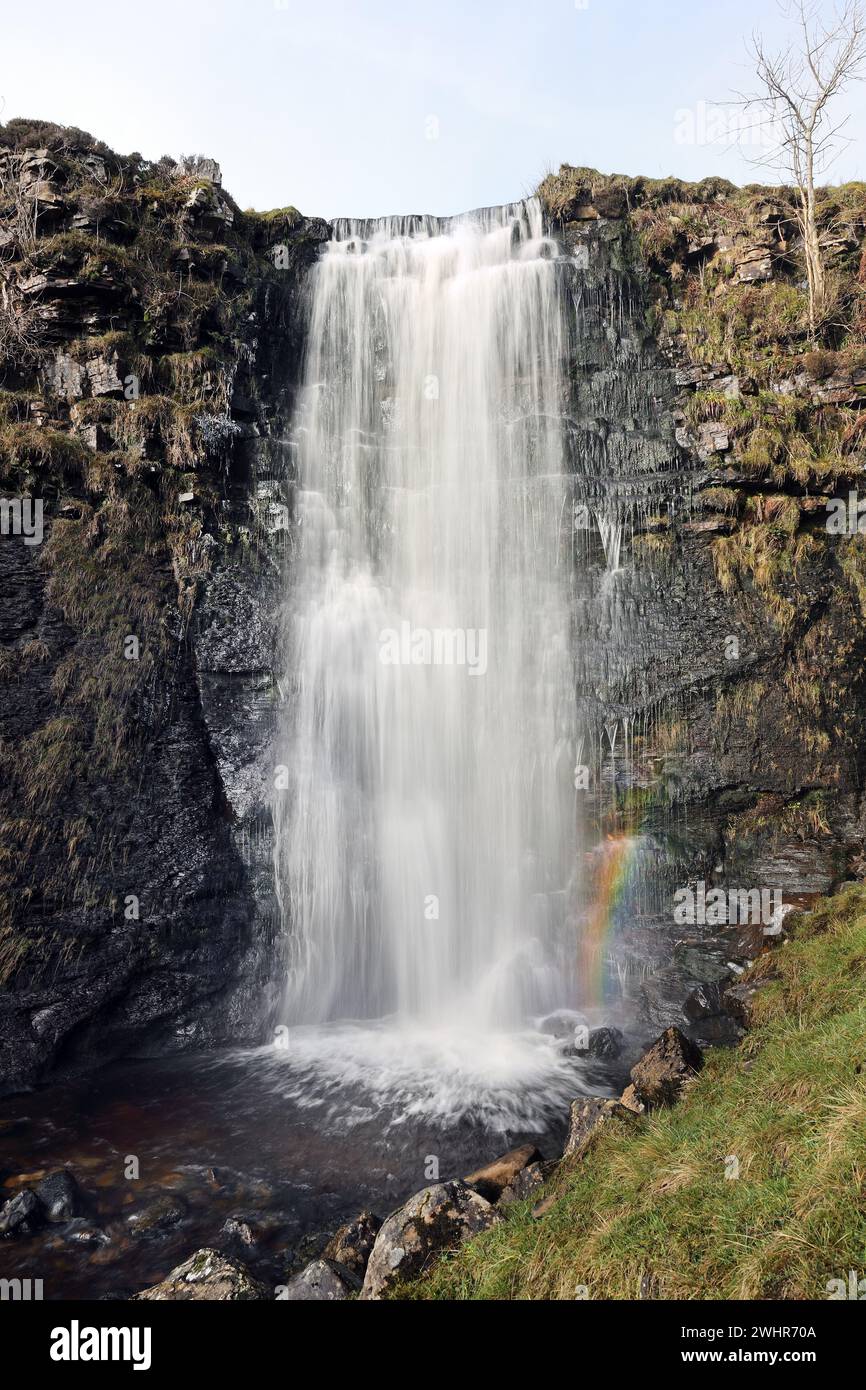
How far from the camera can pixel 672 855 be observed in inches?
495

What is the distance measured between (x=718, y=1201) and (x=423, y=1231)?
89.4 inches

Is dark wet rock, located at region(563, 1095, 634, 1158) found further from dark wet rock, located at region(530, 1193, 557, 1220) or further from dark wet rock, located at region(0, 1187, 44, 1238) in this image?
dark wet rock, located at region(0, 1187, 44, 1238)

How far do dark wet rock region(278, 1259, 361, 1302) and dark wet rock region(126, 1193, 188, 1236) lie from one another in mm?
2253

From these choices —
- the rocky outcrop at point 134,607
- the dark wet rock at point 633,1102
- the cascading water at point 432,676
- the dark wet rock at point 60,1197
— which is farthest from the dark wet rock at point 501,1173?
the rocky outcrop at point 134,607

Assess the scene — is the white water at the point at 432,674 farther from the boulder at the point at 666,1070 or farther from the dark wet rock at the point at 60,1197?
the dark wet rock at the point at 60,1197

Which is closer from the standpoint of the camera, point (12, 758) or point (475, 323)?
point (12, 758)

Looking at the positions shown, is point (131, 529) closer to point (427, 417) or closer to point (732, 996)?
point (427, 417)

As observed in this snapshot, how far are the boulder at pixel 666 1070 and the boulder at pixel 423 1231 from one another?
217cm

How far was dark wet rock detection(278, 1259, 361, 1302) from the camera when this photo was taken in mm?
5418

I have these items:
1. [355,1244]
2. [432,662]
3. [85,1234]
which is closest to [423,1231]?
[355,1244]

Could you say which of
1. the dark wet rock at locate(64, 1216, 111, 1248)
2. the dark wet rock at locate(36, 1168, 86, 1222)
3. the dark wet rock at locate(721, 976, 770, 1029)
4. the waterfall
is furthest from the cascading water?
the dark wet rock at locate(64, 1216, 111, 1248)

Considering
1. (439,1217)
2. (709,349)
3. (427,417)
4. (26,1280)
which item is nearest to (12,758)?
(26,1280)
